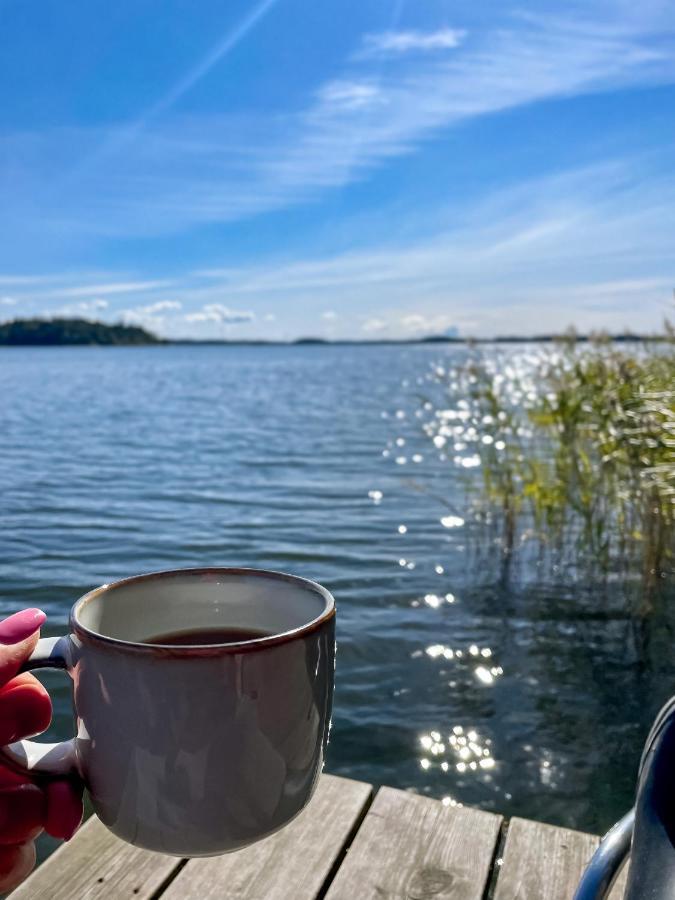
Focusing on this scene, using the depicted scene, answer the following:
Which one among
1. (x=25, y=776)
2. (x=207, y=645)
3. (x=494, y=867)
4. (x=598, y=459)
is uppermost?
(x=207, y=645)

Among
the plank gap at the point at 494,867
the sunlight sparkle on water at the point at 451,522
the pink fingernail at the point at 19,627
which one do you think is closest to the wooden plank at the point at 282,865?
the plank gap at the point at 494,867

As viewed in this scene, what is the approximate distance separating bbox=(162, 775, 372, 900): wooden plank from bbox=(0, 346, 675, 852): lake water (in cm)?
242

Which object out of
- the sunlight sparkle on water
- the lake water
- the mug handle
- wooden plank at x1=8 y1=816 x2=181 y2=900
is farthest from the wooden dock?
the sunlight sparkle on water

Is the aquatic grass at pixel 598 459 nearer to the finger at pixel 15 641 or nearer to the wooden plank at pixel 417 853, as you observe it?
the wooden plank at pixel 417 853

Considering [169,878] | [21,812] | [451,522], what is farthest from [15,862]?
[451,522]

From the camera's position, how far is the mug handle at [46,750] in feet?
2.25

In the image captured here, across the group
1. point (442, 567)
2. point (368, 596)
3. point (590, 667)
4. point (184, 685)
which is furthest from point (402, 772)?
point (184, 685)

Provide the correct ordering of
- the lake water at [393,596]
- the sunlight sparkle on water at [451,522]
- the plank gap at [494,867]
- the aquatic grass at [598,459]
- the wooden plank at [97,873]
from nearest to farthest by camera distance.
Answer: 1. the wooden plank at [97,873]
2. the plank gap at [494,867]
3. the lake water at [393,596]
4. the aquatic grass at [598,459]
5. the sunlight sparkle on water at [451,522]

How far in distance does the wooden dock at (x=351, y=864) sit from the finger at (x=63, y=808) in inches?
36.8

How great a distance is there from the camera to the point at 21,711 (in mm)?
702

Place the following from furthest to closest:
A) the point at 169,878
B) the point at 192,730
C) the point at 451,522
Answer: the point at 451,522, the point at 169,878, the point at 192,730

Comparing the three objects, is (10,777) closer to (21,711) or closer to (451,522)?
(21,711)

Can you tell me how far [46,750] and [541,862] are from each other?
50.0 inches

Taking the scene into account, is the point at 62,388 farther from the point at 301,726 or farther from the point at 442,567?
the point at 301,726
